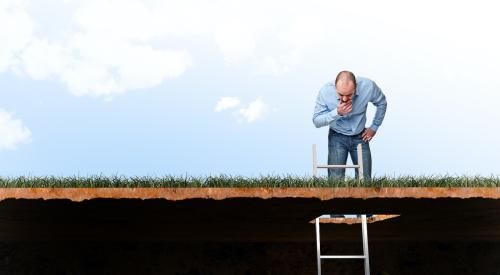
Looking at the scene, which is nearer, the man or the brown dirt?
the brown dirt

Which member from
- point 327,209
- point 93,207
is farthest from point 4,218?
point 327,209

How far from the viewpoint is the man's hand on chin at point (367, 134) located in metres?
10.5

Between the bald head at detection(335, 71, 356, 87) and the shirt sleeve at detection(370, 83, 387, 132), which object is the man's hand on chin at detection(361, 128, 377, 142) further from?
the bald head at detection(335, 71, 356, 87)

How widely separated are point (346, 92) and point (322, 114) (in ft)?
1.54

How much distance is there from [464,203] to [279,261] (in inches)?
200

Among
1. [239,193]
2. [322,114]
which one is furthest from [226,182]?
[322,114]

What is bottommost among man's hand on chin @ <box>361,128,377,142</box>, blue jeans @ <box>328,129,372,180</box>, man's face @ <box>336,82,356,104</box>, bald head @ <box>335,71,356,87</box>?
blue jeans @ <box>328,129,372,180</box>

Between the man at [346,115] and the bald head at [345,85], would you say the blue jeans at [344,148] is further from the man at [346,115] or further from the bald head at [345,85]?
the bald head at [345,85]

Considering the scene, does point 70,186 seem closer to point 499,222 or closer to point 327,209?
point 327,209

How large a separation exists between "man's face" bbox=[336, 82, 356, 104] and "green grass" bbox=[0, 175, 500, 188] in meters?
4.05

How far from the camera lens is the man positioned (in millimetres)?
10203

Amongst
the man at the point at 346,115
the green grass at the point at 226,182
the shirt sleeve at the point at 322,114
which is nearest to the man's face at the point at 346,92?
the man at the point at 346,115

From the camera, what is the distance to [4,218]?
293 inches

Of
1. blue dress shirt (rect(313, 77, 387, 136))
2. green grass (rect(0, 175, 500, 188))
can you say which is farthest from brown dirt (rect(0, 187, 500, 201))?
blue dress shirt (rect(313, 77, 387, 136))
